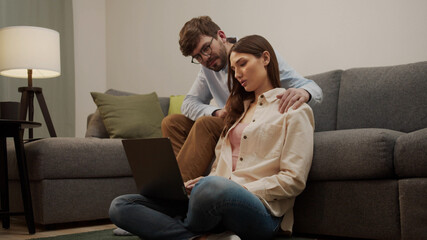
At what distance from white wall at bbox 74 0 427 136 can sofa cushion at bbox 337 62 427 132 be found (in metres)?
0.30

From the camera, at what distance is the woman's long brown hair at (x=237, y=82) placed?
166 cm

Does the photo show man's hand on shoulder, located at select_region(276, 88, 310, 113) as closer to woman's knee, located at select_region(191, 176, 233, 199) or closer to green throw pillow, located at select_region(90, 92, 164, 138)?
woman's knee, located at select_region(191, 176, 233, 199)

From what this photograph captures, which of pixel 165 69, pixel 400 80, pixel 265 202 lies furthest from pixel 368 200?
pixel 165 69

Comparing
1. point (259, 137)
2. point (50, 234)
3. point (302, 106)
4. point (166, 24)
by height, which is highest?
point (166, 24)

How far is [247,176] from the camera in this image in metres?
1.51

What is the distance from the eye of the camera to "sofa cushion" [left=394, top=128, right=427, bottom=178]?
54.8 inches

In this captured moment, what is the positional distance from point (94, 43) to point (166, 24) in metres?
0.90

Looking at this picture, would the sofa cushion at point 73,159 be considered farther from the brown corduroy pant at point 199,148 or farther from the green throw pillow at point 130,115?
the brown corduroy pant at point 199,148

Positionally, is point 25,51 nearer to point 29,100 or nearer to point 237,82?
point 29,100

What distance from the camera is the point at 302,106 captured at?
1.55 metres

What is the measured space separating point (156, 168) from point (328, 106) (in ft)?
3.95

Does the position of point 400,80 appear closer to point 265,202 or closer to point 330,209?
point 330,209

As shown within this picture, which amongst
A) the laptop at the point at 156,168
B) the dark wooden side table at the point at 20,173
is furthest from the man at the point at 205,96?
the dark wooden side table at the point at 20,173

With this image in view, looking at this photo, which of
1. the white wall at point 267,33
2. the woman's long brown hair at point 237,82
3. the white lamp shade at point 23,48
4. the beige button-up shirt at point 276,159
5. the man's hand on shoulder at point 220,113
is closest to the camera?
the beige button-up shirt at point 276,159
